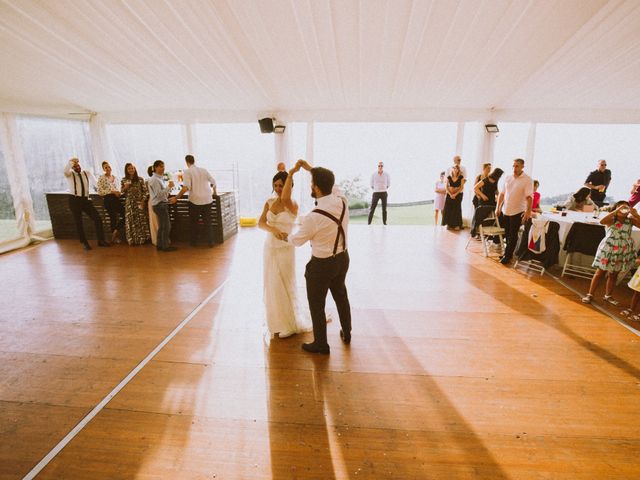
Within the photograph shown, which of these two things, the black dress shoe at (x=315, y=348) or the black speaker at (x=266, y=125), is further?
Answer: the black speaker at (x=266, y=125)

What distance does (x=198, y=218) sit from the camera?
629 cm

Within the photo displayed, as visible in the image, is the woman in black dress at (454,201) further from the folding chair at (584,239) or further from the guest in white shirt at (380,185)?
the folding chair at (584,239)

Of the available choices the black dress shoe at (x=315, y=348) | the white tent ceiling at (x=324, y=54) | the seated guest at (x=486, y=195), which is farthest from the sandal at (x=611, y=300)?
the black dress shoe at (x=315, y=348)

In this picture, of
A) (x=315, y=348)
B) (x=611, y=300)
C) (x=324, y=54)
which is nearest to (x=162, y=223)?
(x=324, y=54)

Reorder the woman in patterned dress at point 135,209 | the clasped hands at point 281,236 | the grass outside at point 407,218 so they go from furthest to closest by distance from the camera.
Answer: the grass outside at point 407,218
the woman in patterned dress at point 135,209
the clasped hands at point 281,236

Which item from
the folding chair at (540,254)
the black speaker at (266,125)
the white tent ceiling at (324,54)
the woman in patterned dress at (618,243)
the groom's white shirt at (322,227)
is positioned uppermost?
the white tent ceiling at (324,54)

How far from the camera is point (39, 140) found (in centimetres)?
688

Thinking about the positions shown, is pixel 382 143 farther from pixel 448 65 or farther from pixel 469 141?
pixel 448 65

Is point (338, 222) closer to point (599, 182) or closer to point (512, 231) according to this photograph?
point (512, 231)

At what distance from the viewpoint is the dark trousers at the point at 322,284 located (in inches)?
98.7

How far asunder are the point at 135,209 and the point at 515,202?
6.80 m

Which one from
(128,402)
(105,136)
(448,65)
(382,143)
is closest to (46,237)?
(105,136)

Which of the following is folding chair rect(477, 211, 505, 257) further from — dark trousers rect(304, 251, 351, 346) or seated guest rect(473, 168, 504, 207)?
dark trousers rect(304, 251, 351, 346)

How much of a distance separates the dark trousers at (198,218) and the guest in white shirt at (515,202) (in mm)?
5198
